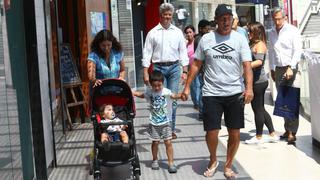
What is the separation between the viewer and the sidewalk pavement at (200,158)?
5.91m

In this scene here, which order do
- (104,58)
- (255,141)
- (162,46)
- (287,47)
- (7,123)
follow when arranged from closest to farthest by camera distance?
(7,123) < (104,58) < (162,46) < (287,47) < (255,141)

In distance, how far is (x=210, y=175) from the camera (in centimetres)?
581

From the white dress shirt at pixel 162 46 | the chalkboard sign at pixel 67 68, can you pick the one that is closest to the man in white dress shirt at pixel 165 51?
the white dress shirt at pixel 162 46

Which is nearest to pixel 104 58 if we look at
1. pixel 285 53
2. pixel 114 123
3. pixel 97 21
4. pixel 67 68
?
pixel 114 123

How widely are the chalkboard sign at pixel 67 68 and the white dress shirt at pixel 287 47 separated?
3250 millimetres

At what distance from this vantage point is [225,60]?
5.52 m

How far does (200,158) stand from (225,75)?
1509 mm

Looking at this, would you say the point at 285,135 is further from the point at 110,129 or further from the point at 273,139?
the point at 110,129

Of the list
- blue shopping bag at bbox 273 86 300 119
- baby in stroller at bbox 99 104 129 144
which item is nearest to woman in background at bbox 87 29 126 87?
baby in stroller at bbox 99 104 129 144

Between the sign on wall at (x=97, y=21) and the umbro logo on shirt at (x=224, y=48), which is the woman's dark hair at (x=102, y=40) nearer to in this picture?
the umbro logo on shirt at (x=224, y=48)

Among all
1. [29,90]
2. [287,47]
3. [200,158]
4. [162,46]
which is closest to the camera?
[29,90]

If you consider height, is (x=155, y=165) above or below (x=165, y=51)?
below

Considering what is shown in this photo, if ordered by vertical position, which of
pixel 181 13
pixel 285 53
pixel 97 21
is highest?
pixel 181 13

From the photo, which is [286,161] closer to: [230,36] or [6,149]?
[230,36]
